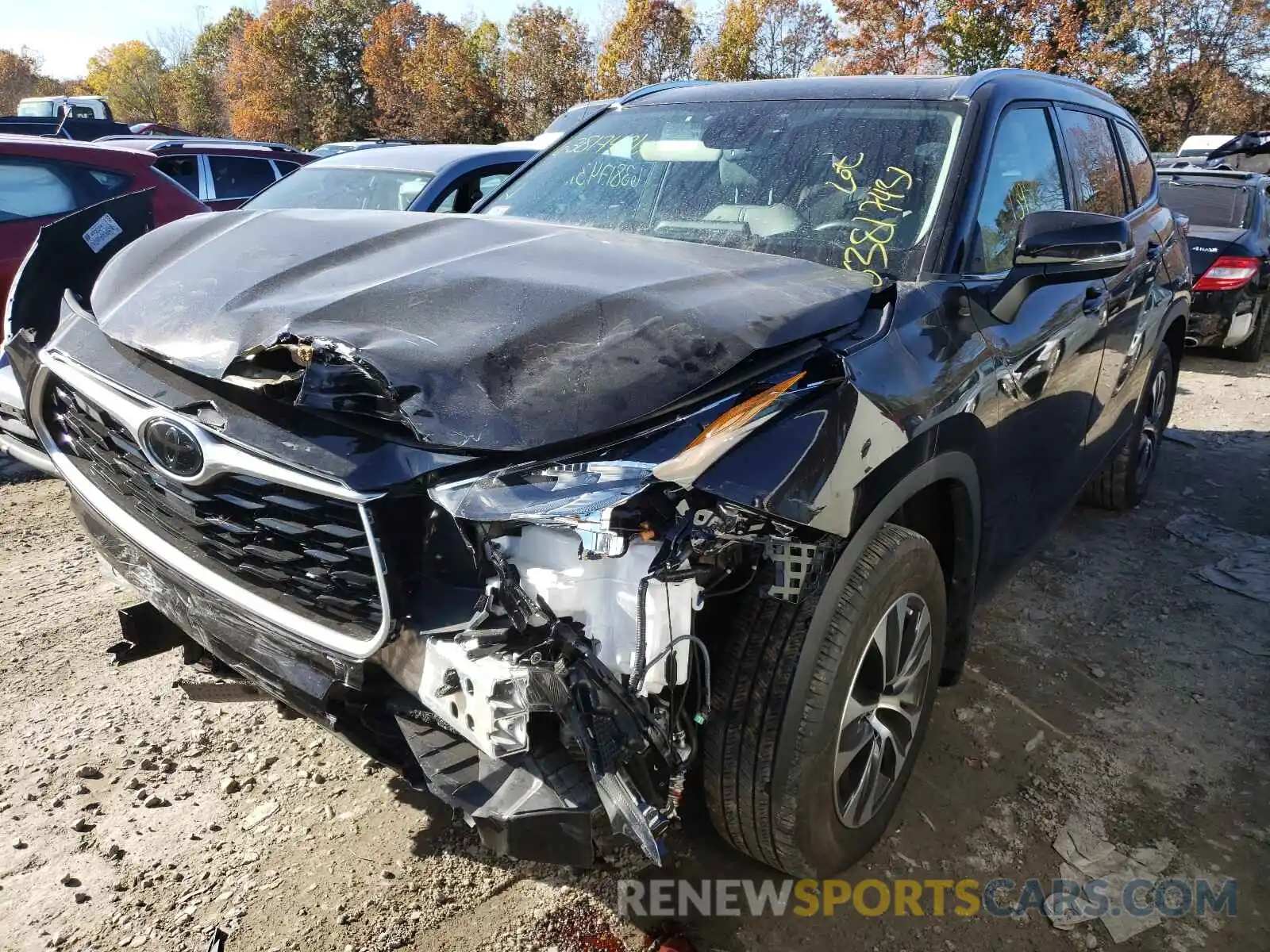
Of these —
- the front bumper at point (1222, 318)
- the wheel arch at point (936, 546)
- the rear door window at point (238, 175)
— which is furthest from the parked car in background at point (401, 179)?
the front bumper at point (1222, 318)

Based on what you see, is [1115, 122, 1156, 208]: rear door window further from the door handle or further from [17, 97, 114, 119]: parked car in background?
[17, 97, 114, 119]: parked car in background

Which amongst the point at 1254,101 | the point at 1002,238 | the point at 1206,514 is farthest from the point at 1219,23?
the point at 1002,238

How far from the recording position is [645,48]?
29562mm

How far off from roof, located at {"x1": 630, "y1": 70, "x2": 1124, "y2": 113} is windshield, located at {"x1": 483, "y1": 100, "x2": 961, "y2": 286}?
0.05 m

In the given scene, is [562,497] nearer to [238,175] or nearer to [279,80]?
[238,175]

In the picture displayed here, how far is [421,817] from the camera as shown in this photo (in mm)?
2469

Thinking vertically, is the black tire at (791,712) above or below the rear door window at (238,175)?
below

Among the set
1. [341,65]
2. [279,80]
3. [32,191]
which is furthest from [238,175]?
[279,80]

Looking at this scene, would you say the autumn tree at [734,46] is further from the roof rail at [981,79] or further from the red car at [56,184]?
the roof rail at [981,79]

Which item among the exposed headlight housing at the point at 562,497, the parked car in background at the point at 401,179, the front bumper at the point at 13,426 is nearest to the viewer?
the exposed headlight housing at the point at 562,497

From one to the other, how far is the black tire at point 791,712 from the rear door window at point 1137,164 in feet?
9.38

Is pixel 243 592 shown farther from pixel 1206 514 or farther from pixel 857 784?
pixel 1206 514

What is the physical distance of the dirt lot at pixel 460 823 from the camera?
2166 mm

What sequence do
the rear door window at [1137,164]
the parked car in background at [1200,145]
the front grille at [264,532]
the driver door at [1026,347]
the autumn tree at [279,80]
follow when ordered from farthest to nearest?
1. the autumn tree at [279,80]
2. the parked car in background at [1200,145]
3. the rear door window at [1137,164]
4. the driver door at [1026,347]
5. the front grille at [264,532]
